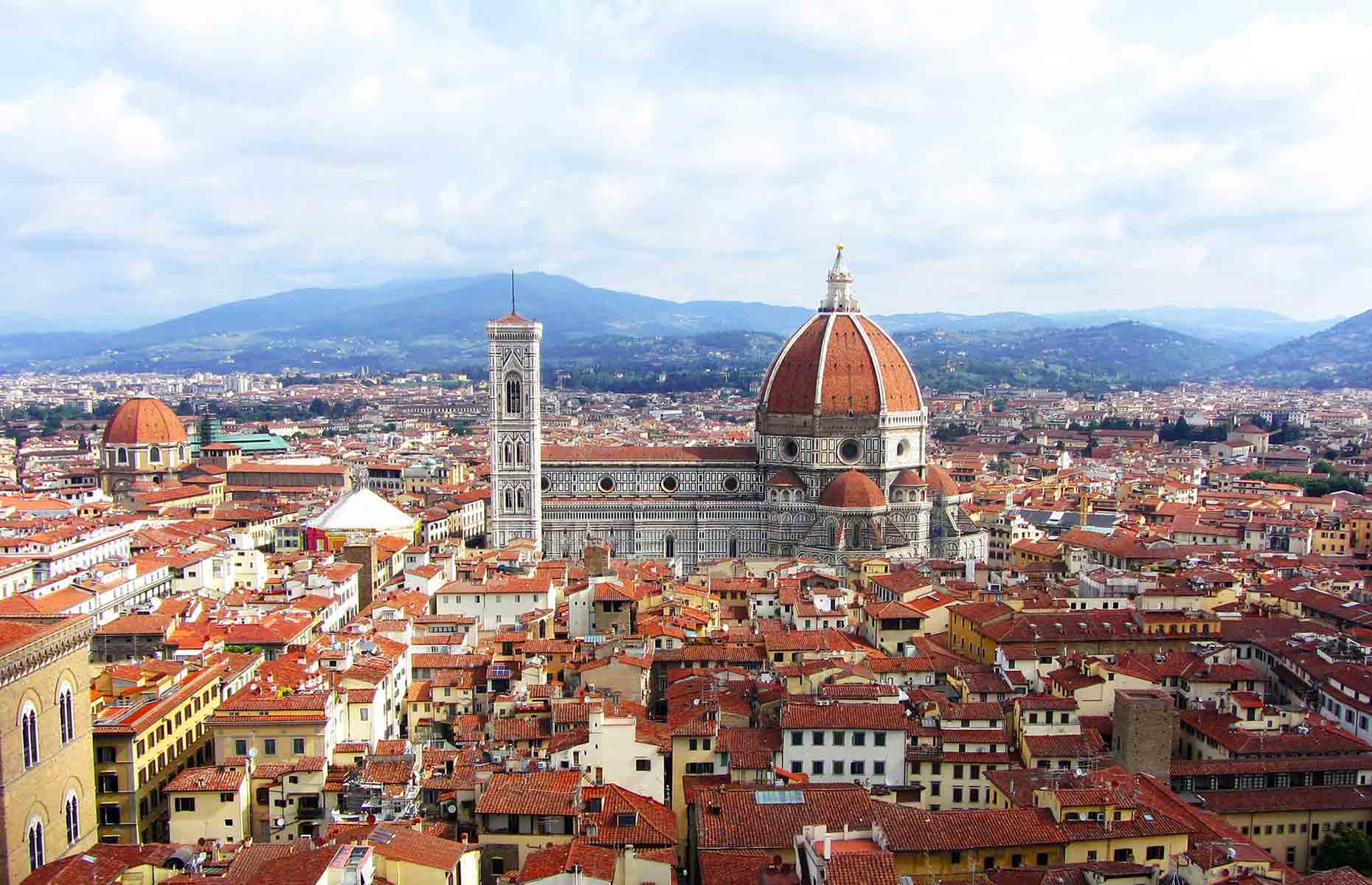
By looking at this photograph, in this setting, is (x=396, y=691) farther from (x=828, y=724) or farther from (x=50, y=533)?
(x=50, y=533)

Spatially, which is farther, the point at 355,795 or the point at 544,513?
the point at 544,513

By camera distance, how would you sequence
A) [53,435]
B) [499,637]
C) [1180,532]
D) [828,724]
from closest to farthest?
[828,724]
[499,637]
[1180,532]
[53,435]

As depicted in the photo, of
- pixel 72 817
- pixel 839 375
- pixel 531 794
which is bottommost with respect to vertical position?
pixel 72 817

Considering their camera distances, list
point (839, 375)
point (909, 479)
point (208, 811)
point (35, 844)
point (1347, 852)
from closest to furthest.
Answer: point (35, 844), point (208, 811), point (1347, 852), point (909, 479), point (839, 375)

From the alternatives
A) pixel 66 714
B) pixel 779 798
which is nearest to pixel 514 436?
pixel 66 714

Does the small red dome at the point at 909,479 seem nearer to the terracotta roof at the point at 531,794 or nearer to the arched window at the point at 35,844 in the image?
the terracotta roof at the point at 531,794

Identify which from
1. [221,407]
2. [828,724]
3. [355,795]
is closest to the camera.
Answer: [355,795]

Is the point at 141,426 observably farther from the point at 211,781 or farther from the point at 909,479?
the point at 211,781

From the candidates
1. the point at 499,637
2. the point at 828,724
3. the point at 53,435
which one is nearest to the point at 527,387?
the point at 499,637
